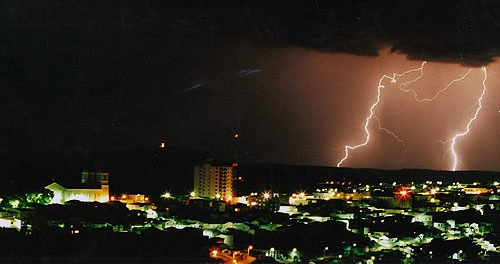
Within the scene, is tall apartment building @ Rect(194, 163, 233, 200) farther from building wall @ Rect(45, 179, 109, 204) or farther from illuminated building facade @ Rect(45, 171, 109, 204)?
building wall @ Rect(45, 179, 109, 204)

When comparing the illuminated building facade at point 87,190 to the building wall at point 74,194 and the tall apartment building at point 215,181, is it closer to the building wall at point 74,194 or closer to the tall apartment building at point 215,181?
the building wall at point 74,194

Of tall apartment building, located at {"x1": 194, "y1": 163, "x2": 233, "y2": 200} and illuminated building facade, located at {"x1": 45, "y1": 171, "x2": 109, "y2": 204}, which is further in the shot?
tall apartment building, located at {"x1": 194, "y1": 163, "x2": 233, "y2": 200}

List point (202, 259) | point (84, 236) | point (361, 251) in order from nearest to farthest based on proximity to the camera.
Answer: point (202, 259) → point (84, 236) → point (361, 251)

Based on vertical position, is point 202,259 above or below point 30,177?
below

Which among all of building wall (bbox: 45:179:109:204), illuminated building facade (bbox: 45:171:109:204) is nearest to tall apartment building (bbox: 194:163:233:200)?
illuminated building facade (bbox: 45:171:109:204)

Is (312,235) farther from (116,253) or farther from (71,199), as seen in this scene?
(71,199)

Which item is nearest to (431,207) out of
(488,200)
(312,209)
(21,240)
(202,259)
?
(488,200)
